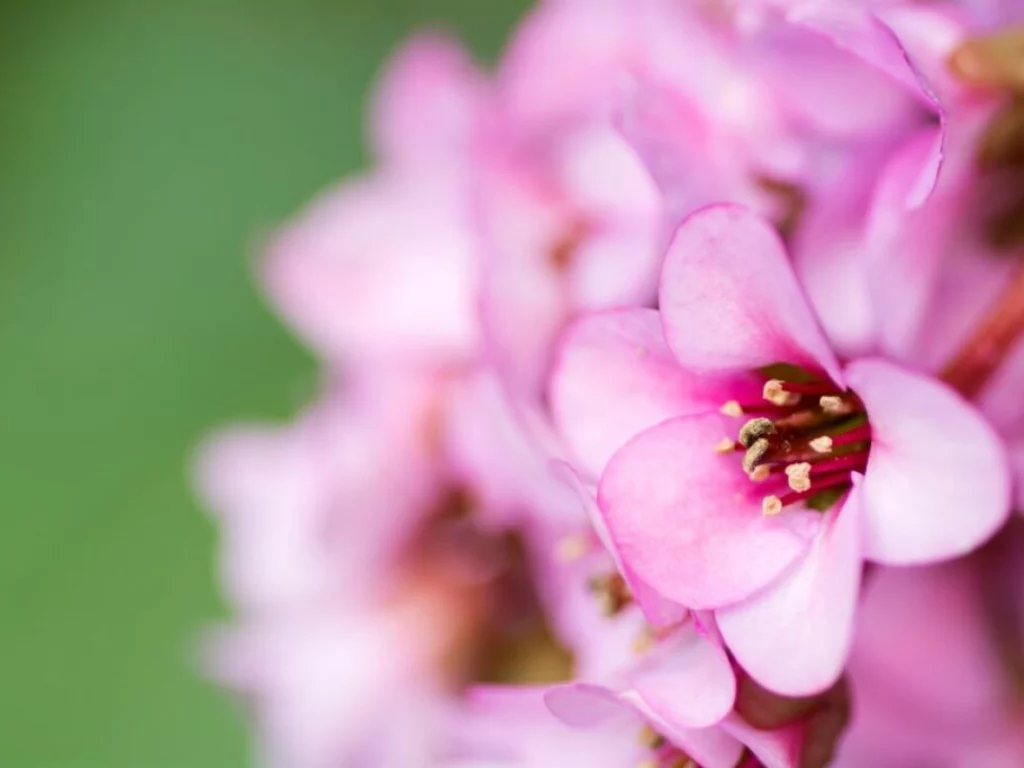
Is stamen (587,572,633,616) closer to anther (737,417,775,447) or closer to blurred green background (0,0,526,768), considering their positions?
anther (737,417,775,447)

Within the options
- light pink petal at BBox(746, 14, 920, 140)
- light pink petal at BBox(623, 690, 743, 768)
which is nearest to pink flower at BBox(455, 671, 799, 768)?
light pink petal at BBox(623, 690, 743, 768)

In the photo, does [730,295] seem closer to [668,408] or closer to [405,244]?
[668,408]

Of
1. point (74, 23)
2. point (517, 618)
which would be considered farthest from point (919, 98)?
point (74, 23)

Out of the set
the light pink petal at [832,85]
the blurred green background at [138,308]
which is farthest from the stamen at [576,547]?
the blurred green background at [138,308]

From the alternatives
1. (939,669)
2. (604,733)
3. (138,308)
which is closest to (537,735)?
(604,733)

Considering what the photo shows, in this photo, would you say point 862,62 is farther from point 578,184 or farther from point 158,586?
point 158,586

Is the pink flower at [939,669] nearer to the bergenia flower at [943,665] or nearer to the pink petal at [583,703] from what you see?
the bergenia flower at [943,665]
